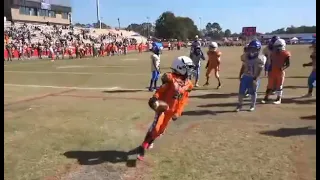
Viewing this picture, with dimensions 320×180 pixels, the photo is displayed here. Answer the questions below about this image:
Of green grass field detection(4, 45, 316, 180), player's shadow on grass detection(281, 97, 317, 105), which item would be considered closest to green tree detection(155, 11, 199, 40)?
green grass field detection(4, 45, 316, 180)

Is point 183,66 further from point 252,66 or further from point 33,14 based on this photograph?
point 33,14

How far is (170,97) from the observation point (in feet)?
17.2

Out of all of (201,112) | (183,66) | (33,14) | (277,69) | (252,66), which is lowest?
(201,112)

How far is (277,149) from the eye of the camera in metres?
5.68

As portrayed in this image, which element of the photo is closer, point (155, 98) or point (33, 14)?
point (155, 98)

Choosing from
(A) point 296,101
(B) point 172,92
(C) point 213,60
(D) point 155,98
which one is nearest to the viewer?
(D) point 155,98

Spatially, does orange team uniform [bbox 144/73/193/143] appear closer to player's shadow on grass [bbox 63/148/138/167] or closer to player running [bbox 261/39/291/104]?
player's shadow on grass [bbox 63/148/138/167]

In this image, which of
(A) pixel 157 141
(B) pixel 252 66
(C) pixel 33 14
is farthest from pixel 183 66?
(C) pixel 33 14

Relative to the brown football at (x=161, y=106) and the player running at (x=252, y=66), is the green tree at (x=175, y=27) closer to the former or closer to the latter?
the player running at (x=252, y=66)

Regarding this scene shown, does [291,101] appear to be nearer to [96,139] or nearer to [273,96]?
[273,96]

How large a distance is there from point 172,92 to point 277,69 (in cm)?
507

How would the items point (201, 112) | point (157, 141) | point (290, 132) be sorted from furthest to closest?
1. point (201, 112)
2. point (290, 132)
3. point (157, 141)

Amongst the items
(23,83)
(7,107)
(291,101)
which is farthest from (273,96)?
(23,83)

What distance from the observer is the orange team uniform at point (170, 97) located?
5199 mm
